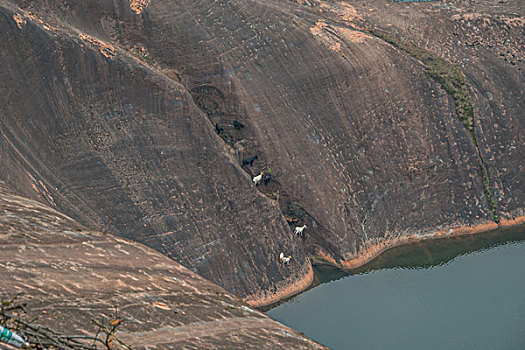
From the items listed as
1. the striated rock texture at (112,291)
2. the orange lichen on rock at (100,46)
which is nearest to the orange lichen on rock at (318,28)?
the orange lichen on rock at (100,46)

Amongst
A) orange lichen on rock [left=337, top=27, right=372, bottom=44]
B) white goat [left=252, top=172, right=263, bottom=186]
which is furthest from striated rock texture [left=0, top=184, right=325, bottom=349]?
orange lichen on rock [left=337, top=27, right=372, bottom=44]

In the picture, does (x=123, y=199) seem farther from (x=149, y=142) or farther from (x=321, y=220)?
(x=321, y=220)

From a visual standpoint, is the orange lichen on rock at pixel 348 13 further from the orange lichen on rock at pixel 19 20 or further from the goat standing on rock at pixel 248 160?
the orange lichen on rock at pixel 19 20

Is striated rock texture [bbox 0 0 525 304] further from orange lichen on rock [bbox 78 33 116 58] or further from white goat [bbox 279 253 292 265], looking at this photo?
white goat [bbox 279 253 292 265]

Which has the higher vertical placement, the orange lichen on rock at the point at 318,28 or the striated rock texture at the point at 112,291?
the striated rock texture at the point at 112,291

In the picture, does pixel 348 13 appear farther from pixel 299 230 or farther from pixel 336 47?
pixel 299 230

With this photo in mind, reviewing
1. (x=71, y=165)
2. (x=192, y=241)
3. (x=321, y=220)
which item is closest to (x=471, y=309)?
(x=321, y=220)
